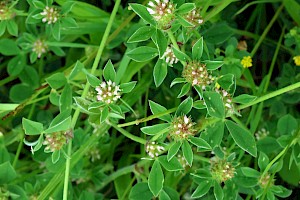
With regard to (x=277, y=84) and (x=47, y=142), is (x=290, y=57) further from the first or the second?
(x=47, y=142)

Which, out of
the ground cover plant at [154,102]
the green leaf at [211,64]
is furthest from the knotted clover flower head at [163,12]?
the green leaf at [211,64]

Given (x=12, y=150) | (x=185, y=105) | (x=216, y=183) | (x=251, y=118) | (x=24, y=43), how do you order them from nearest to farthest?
(x=185, y=105) < (x=216, y=183) < (x=251, y=118) < (x=24, y=43) < (x=12, y=150)

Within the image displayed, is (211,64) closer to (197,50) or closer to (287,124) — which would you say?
(197,50)

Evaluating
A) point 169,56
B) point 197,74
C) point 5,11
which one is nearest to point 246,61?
point 169,56

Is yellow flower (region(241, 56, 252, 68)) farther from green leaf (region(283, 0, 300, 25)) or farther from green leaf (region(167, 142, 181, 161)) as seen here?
green leaf (region(167, 142, 181, 161))

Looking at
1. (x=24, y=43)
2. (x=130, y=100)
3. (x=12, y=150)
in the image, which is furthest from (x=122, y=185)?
(x=24, y=43)
